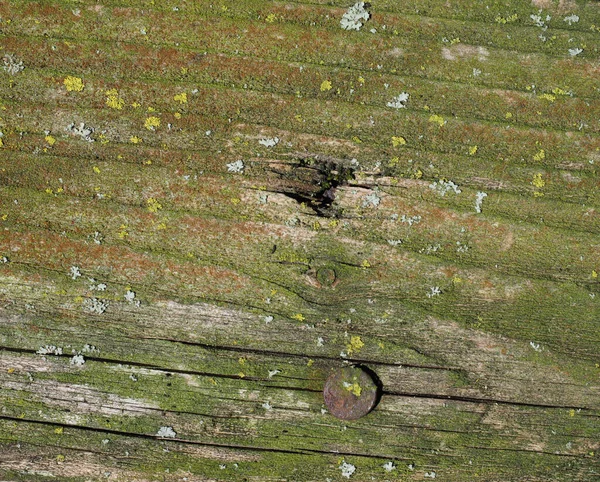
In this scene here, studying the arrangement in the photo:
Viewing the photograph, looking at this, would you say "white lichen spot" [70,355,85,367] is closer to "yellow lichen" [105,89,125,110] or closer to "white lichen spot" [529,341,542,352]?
"yellow lichen" [105,89,125,110]

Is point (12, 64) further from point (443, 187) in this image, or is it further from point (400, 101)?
point (443, 187)

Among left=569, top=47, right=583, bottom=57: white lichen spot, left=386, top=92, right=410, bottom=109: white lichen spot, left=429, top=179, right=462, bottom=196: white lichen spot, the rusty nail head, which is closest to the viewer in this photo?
the rusty nail head

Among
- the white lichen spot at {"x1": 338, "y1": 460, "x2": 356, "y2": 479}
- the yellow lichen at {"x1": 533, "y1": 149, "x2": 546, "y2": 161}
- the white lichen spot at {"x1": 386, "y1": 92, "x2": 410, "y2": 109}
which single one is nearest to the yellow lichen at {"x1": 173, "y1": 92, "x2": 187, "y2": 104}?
the white lichen spot at {"x1": 386, "y1": 92, "x2": 410, "y2": 109}

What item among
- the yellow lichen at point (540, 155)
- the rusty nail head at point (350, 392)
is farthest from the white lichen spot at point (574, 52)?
the rusty nail head at point (350, 392)

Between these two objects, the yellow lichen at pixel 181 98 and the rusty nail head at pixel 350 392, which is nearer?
the rusty nail head at pixel 350 392

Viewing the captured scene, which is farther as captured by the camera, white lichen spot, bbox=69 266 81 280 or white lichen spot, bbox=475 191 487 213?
white lichen spot, bbox=475 191 487 213

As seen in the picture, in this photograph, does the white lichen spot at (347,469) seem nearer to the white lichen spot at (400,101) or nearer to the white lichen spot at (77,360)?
the white lichen spot at (77,360)

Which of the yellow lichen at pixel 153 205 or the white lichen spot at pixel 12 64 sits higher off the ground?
the white lichen spot at pixel 12 64

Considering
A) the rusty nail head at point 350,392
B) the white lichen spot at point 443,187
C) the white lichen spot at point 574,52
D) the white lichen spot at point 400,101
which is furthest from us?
the white lichen spot at point 574,52
